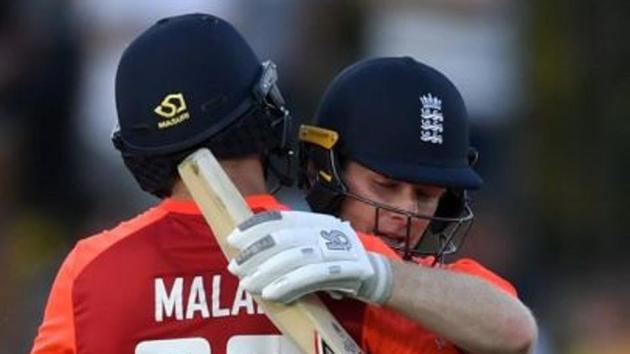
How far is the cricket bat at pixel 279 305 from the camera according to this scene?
3.53 m

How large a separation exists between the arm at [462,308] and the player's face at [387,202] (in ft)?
1.70

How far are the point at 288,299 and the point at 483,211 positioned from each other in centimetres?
470

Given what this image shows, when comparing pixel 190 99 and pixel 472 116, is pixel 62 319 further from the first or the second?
pixel 472 116

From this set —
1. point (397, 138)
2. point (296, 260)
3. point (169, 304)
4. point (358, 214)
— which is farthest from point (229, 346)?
point (397, 138)

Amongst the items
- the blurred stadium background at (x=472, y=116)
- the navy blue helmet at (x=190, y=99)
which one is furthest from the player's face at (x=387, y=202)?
the blurred stadium background at (x=472, y=116)

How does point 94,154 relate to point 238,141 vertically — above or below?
below

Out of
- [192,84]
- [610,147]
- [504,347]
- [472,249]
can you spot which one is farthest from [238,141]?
[610,147]

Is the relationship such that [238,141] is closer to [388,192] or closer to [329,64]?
[388,192]

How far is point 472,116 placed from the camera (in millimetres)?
8188

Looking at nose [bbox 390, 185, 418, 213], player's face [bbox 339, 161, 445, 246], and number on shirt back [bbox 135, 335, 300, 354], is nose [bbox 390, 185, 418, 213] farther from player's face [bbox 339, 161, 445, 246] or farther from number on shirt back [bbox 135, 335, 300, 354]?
number on shirt back [bbox 135, 335, 300, 354]

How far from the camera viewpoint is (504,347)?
3650 mm

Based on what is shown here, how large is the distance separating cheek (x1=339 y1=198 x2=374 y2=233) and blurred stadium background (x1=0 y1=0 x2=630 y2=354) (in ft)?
10.3

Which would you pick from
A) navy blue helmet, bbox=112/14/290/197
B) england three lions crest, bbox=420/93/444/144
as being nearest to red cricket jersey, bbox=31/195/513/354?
navy blue helmet, bbox=112/14/290/197

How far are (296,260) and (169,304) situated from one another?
0.30 metres
